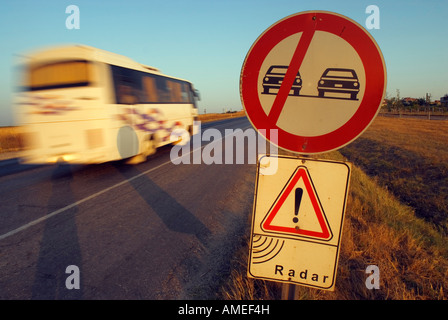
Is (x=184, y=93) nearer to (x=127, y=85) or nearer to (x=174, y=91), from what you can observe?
(x=174, y=91)

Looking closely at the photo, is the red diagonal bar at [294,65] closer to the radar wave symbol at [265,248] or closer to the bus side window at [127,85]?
the radar wave symbol at [265,248]

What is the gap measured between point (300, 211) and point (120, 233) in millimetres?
3139

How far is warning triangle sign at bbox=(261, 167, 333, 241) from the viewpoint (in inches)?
59.3

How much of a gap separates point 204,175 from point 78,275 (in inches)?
185

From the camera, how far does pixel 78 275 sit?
2840mm

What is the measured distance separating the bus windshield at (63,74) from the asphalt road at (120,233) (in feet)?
7.87

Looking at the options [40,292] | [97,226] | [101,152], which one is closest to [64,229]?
[97,226]

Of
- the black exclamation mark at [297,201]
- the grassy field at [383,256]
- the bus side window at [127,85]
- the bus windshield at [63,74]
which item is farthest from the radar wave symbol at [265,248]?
the bus side window at [127,85]

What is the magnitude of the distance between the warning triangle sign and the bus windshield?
6914 mm

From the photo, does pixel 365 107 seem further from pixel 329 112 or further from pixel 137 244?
pixel 137 244

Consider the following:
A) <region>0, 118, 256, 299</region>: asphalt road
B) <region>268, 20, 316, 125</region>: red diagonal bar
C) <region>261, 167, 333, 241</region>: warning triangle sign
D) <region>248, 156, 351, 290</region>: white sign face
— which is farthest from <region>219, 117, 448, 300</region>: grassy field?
<region>268, 20, 316, 125</region>: red diagonal bar

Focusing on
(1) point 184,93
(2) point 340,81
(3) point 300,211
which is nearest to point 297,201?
(3) point 300,211

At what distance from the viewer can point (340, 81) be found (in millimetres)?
1401

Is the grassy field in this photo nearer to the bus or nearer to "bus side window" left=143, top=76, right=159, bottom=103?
the bus
